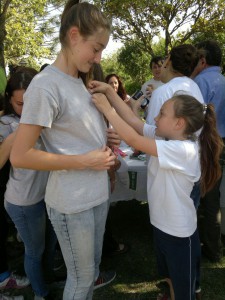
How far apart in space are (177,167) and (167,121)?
0.26 meters

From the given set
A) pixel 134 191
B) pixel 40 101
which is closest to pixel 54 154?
pixel 40 101

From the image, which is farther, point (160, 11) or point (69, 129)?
point (160, 11)

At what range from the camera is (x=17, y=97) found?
1.84m

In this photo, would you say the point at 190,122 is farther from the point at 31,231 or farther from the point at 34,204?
the point at 31,231

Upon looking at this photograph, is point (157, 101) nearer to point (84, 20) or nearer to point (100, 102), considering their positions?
point (100, 102)

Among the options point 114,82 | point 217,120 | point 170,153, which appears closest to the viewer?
point 170,153

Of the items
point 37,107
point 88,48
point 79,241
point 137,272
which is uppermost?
point 88,48

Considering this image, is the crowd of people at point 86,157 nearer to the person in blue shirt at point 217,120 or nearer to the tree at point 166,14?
the person in blue shirt at point 217,120

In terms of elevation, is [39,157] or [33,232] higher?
[39,157]

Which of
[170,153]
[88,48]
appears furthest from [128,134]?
[88,48]

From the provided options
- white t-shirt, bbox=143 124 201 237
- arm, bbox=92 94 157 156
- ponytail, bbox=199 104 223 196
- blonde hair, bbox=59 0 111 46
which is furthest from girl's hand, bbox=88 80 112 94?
ponytail, bbox=199 104 223 196

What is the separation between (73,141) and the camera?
1298 millimetres

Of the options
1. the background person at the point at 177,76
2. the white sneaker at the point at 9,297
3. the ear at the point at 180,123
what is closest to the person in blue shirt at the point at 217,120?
the background person at the point at 177,76

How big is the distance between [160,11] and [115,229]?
7.82 m
